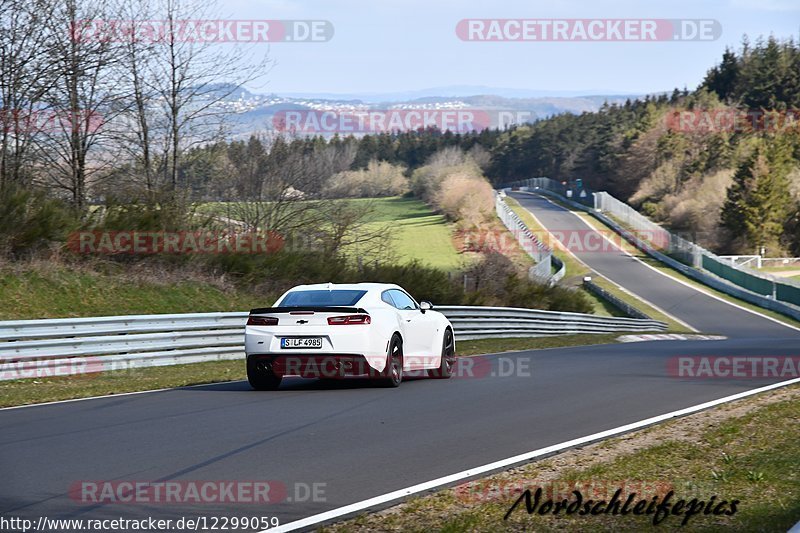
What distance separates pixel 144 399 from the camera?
1290 cm

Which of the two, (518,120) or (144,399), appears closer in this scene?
(144,399)

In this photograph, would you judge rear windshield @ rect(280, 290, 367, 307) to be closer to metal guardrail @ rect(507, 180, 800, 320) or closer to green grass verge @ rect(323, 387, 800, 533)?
green grass verge @ rect(323, 387, 800, 533)

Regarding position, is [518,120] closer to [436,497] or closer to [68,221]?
[68,221]

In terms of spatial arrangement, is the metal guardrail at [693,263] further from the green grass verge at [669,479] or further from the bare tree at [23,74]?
the green grass verge at [669,479]

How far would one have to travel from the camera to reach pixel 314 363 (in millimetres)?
13594

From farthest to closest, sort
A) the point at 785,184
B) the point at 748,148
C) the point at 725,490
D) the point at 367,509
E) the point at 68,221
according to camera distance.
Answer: the point at 748,148 < the point at 785,184 < the point at 68,221 < the point at 725,490 < the point at 367,509

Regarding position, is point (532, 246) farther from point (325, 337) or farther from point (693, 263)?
point (325, 337)

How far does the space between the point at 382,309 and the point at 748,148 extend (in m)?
113

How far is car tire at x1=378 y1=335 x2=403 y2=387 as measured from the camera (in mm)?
14211

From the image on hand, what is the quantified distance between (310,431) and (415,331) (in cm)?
537

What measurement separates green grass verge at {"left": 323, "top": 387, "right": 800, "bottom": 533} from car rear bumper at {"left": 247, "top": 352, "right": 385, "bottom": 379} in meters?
4.44

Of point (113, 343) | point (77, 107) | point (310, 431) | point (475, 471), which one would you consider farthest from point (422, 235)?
point (475, 471)

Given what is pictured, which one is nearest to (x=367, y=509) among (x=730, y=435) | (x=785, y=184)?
(x=730, y=435)

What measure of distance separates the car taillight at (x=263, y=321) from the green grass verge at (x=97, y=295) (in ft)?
26.5
